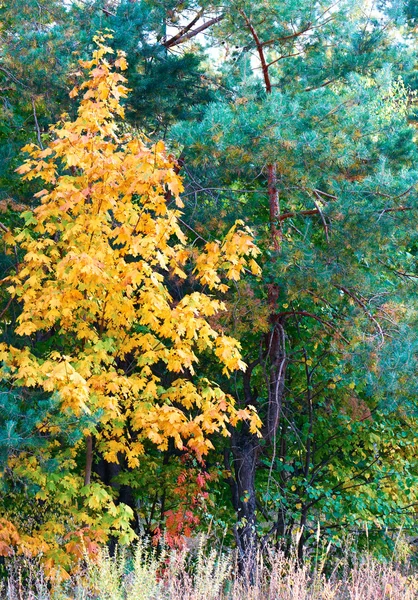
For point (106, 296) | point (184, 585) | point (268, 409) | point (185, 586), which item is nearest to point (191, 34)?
point (106, 296)

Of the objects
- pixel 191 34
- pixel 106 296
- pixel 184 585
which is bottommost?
pixel 184 585

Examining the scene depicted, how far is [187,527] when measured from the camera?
22.3 ft

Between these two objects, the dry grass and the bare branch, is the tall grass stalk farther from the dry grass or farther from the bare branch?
the bare branch

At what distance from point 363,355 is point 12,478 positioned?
9.56 feet

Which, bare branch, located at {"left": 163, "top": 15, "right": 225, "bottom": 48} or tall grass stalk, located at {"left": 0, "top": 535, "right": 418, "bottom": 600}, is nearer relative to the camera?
tall grass stalk, located at {"left": 0, "top": 535, "right": 418, "bottom": 600}

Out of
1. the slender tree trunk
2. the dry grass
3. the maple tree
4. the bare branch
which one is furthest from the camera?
the bare branch

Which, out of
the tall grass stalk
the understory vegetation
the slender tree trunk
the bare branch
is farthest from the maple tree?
the bare branch

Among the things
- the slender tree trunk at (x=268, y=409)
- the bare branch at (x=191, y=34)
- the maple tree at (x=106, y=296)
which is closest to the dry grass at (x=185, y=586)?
the maple tree at (x=106, y=296)

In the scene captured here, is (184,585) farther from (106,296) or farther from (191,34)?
(191,34)

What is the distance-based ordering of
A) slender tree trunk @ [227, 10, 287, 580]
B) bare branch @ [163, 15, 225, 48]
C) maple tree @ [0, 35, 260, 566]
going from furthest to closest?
bare branch @ [163, 15, 225, 48] < slender tree trunk @ [227, 10, 287, 580] < maple tree @ [0, 35, 260, 566]

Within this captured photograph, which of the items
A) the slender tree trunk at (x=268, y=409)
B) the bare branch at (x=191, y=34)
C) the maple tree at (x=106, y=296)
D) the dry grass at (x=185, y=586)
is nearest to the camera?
the dry grass at (x=185, y=586)

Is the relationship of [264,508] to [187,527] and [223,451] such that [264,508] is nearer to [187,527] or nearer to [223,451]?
[223,451]

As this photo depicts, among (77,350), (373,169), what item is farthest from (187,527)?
(373,169)

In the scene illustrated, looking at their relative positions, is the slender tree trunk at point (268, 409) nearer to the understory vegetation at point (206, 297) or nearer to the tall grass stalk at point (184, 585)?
the understory vegetation at point (206, 297)
